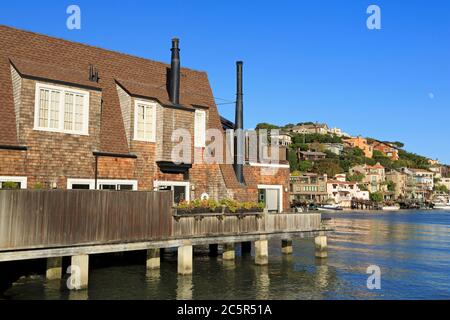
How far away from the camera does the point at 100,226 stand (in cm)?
1753

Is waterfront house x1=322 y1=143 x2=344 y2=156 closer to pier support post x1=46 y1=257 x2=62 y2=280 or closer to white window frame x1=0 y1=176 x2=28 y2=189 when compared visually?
white window frame x1=0 y1=176 x2=28 y2=189

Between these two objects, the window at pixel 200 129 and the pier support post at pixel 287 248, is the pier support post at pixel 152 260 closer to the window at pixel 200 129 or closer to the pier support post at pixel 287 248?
the window at pixel 200 129

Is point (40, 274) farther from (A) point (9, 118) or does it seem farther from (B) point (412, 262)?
(B) point (412, 262)

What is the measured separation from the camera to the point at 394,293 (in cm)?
2145

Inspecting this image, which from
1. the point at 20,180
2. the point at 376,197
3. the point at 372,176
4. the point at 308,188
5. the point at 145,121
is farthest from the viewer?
the point at 372,176

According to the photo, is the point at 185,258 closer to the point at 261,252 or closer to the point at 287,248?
the point at 261,252

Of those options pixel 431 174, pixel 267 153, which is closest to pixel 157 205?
pixel 267 153

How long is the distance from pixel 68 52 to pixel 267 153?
49.4ft

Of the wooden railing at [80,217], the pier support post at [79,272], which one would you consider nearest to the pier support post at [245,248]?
the wooden railing at [80,217]

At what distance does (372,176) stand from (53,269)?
160m

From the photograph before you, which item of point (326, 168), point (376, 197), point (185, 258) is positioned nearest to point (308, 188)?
point (326, 168)

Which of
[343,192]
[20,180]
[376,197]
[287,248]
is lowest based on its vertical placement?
[287,248]

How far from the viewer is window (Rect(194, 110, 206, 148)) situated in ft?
93.3

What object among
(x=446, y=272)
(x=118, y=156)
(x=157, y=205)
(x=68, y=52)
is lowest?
(x=446, y=272)
